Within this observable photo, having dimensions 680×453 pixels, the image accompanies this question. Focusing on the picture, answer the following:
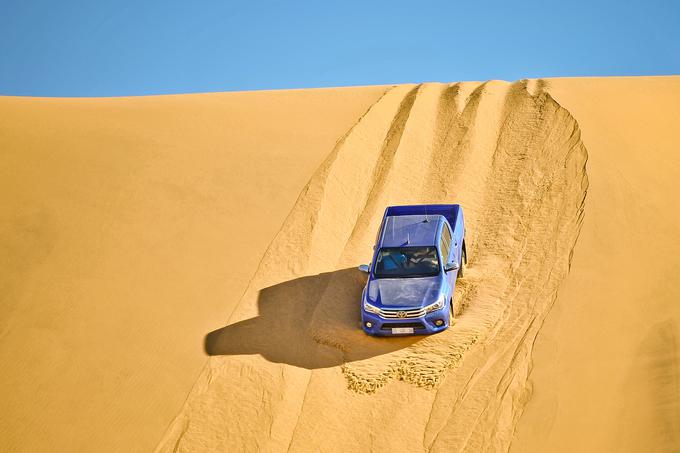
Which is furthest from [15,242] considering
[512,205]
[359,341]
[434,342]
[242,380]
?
[512,205]

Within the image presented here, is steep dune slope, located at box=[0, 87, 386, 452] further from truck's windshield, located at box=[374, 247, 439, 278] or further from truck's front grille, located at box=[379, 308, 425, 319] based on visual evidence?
truck's front grille, located at box=[379, 308, 425, 319]

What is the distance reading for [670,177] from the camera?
17.2 metres

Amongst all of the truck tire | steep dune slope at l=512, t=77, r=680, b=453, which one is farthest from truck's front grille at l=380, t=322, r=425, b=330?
the truck tire

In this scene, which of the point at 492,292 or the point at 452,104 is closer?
the point at 492,292

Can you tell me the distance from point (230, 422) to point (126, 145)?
1143 cm

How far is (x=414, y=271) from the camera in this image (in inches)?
531

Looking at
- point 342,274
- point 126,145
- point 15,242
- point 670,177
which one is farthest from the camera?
point 126,145

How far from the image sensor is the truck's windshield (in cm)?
1347

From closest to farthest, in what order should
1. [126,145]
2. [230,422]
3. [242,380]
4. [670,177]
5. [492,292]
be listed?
[230,422] < [242,380] < [492,292] < [670,177] < [126,145]

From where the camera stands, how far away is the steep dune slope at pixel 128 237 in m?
11.8

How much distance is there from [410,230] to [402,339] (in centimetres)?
240

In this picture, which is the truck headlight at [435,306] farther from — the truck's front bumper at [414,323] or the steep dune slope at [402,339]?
the steep dune slope at [402,339]

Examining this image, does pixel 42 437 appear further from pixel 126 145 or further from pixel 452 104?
pixel 452 104

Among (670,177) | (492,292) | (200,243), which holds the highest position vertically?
(670,177)
